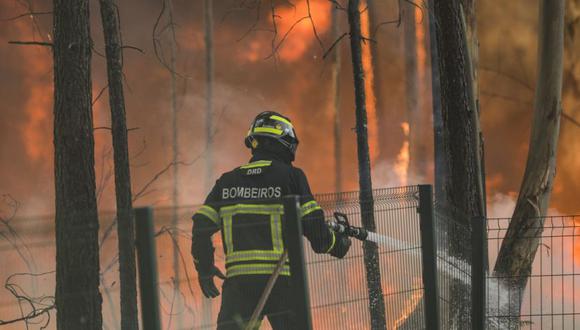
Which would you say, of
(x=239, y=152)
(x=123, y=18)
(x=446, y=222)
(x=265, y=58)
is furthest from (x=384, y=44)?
(x=446, y=222)

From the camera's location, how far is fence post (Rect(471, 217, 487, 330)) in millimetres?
5867

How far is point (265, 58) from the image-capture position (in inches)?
638

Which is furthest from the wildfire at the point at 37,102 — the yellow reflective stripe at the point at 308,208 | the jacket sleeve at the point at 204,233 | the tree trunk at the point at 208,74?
the yellow reflective stripe at the point at 308,208

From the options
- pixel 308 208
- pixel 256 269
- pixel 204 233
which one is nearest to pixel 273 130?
pixel 308 208

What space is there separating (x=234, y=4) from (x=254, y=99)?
2.04 m

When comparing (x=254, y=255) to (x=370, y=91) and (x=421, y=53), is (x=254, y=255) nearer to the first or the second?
(x=370, y=91)

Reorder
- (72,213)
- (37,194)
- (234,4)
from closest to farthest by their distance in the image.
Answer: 1. (72,213)
2. (37,194)
3. (234,4)

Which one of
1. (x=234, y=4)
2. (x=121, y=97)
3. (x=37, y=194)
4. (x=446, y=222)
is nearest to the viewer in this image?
(x=446, y=222)

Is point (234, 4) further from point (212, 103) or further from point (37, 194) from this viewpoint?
point (37, 194)

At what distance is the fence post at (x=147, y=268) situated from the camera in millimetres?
3965

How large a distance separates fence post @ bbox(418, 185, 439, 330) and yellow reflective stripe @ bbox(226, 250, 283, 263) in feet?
3.80

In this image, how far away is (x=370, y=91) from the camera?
664 inches

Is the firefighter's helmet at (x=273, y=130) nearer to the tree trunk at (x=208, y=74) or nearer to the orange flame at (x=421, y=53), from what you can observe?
the tree trunk at (x=208, y=74)

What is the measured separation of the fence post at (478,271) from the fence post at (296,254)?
186 centimetres
